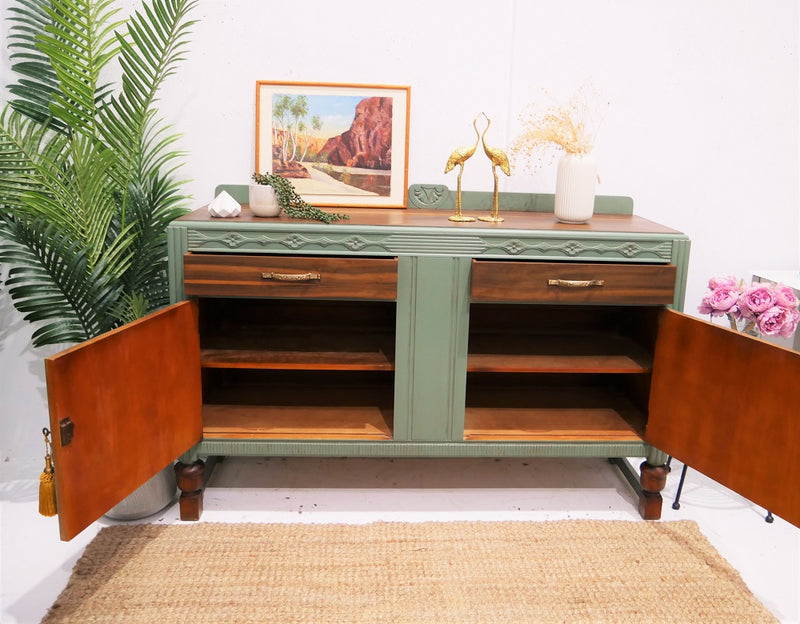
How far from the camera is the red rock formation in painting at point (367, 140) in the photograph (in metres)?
2.49

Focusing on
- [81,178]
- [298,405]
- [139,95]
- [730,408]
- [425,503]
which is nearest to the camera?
[730,408]

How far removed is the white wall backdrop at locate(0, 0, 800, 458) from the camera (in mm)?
2459

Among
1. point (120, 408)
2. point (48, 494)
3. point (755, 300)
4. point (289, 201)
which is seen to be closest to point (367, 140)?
point (289, 201)

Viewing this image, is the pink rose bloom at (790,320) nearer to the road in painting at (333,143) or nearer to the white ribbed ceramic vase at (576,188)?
the white ribbed ceramic vase at (576,188)

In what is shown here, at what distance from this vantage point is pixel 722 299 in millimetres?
2281

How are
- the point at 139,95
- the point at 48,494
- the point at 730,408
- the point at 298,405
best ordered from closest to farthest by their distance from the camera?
the point at 48,494 → the point at 730,408 → the point at 139,95 → the point at 298,405

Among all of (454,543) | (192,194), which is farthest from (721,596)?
(192,194)

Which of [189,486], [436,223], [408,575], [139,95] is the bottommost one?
[408,575]

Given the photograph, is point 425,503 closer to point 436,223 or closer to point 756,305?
point 436,223

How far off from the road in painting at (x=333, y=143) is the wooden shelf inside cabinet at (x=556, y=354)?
72 centimetres

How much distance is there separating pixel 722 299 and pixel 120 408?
6.35 feet

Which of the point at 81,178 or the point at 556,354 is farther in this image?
the point at 556,354

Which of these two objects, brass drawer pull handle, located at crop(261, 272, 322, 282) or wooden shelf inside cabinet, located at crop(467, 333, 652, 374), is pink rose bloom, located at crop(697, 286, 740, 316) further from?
brass drawer pull handle, located at crop(261, 272, 322, 282)

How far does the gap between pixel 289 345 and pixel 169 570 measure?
0.81m
